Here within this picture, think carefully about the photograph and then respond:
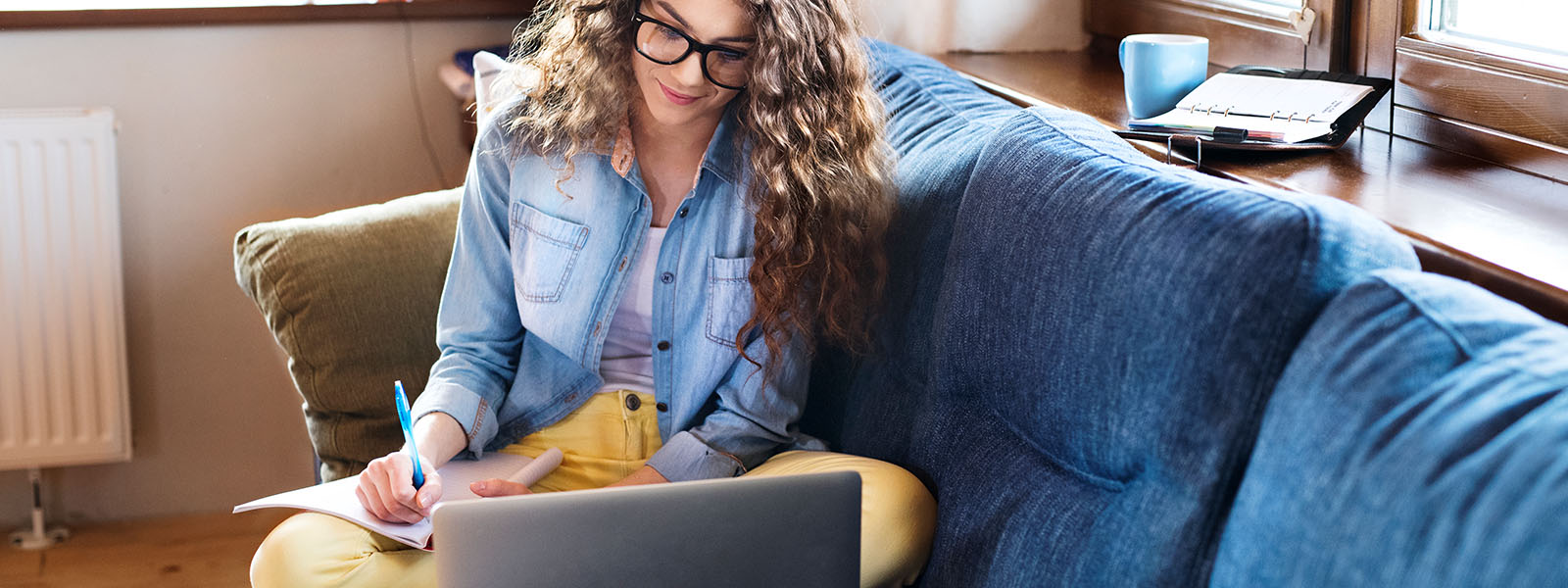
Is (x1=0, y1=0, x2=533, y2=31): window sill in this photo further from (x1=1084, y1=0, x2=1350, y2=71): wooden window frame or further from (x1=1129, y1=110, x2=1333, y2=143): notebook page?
(x1=1129, y1=110, x2=1333, y2=143): notebook page

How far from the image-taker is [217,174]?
220 centimetres

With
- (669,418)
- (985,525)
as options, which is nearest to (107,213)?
(669,418)

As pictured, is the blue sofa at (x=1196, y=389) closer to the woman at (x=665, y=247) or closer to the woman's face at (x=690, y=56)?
the woman at (x=665, y=247)

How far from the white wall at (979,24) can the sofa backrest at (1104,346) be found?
0.91 m

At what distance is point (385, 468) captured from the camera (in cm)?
111

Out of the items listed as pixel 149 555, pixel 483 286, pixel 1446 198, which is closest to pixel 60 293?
pixel 149 555

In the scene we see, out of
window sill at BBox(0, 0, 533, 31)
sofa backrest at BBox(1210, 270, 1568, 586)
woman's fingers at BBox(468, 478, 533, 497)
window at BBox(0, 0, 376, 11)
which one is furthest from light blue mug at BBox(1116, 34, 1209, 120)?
window at BBox(0, 0, 376, 11)

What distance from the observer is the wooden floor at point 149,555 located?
2.09 meters

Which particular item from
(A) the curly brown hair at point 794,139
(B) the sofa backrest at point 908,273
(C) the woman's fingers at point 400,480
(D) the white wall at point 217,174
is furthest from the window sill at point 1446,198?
(D) the white wall at point 217,174

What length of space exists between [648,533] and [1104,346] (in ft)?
1.13

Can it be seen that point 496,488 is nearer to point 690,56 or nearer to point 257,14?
point 690,56

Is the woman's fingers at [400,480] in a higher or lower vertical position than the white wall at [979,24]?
lower

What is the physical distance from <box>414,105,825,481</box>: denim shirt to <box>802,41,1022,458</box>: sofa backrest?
0.07 metres

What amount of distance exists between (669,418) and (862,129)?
0.37m
